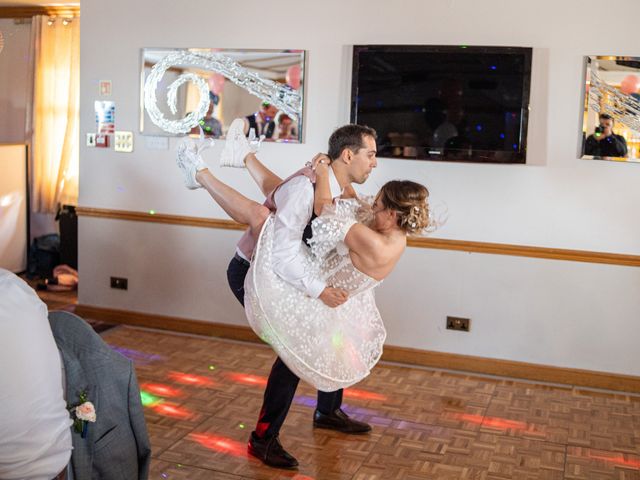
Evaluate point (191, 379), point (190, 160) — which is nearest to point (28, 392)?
point (190, 160)

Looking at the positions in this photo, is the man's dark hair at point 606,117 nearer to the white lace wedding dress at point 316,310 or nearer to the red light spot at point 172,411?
the white lace wedding dress at point 316,310

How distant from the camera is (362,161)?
12.8 feet

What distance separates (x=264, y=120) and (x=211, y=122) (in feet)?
1.31

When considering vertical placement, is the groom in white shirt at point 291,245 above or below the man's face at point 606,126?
below

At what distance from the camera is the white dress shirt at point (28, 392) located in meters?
2.28

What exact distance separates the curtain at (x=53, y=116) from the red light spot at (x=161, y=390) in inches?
136

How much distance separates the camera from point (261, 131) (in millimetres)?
5789

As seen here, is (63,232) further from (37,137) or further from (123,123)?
(123,123)

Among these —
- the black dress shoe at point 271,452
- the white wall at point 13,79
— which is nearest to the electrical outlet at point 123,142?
the white wall at point 13,79

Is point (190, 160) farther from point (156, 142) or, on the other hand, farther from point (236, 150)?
point (156, 142)

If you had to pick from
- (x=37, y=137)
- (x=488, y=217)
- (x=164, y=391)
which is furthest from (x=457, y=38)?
(x=37, y=137)

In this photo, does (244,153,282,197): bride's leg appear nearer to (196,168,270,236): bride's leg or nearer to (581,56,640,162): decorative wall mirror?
(196,168,270,236): bride's leg

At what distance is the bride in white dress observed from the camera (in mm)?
3701

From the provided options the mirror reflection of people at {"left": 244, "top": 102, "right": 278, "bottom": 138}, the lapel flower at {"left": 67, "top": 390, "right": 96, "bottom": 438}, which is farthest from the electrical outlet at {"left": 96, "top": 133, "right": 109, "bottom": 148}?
the lapel flower at {"left": 67, "top": 390, "right": 96, "bottom": 438}
